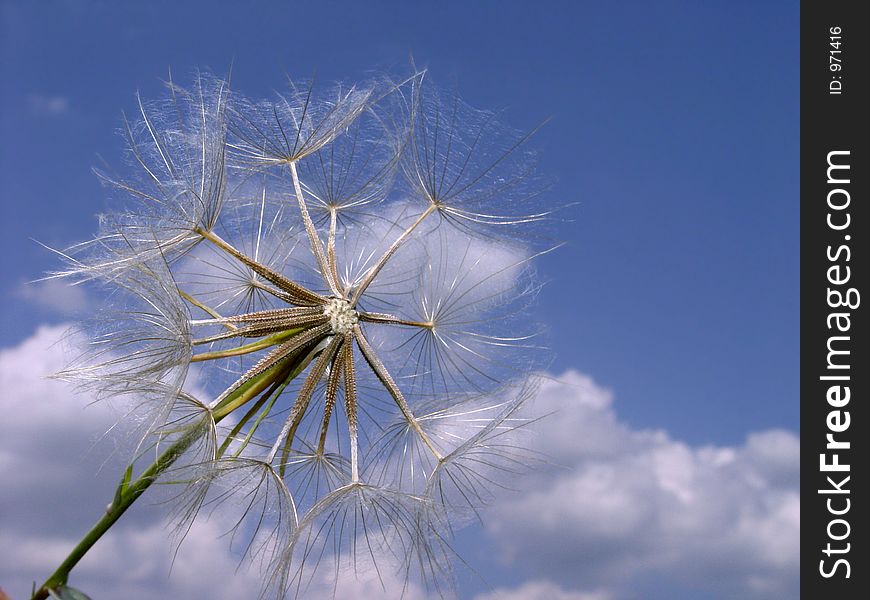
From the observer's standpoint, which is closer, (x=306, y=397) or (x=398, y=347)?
(x=306, y=397)

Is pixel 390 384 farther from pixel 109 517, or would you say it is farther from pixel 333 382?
pixel 109 517

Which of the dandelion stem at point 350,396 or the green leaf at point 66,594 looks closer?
the green leaf at point 66,594

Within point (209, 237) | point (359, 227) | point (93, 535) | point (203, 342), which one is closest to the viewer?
point (93, 535)

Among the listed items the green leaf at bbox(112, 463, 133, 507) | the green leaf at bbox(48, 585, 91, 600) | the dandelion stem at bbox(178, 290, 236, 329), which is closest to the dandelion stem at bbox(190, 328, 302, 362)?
the dandelion stem at bbox(178, 290, 236, 329)

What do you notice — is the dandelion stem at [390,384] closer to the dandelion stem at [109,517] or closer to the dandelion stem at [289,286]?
the dandelion stem at [289,286]

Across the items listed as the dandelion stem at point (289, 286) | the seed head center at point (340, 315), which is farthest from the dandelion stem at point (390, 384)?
the dandelion stem at point (289, 286)

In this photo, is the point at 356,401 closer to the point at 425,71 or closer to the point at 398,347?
the point at 398,347

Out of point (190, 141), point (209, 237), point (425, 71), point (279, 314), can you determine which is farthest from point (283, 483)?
point (425, 71)

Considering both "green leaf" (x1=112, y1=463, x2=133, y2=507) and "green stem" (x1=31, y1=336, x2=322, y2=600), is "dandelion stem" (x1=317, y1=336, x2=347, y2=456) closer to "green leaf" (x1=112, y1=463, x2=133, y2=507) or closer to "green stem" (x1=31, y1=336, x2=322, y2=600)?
"green stem" (x1=31, y1=336, x2=322, y2=600)
